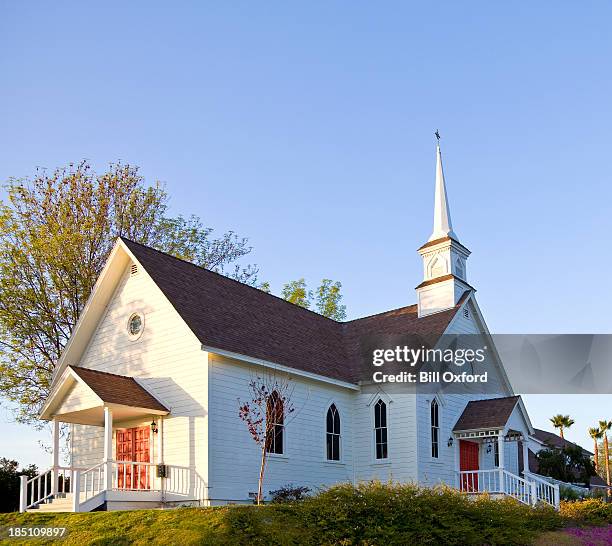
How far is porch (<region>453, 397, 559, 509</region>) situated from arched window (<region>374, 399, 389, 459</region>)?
9.32 feet

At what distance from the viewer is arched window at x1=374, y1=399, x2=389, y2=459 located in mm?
25484

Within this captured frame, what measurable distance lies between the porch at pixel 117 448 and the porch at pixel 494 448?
32.8ft

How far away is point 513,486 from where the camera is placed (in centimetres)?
2583

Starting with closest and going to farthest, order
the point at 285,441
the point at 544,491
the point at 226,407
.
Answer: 1. the point at 226,407
2. the point at 285,441
3. the point at 544,491

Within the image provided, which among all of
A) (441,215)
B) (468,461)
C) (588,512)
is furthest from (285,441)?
(441,215)

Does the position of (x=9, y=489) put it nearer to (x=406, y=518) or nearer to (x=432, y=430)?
(x=432, y=430)

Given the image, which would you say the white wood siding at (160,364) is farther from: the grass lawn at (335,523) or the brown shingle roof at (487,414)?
the brown shingle roof at (487,414)

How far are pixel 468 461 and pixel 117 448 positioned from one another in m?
12.5

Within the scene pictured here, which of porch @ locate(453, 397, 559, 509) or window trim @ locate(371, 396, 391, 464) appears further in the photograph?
Answer: window trim @ locate(371, 396, 391, 464)

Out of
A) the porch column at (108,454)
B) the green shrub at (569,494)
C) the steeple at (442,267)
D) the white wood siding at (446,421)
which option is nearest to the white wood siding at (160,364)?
the porch column at (108,454)

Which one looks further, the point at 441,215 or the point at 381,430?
the point at 441,215

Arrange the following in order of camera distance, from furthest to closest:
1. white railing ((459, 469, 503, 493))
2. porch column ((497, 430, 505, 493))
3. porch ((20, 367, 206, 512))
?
white railing ((459, 469, 503, 493)), porch column ((497, 430, 505, 493)), porch ((20, 367, 206, 512))

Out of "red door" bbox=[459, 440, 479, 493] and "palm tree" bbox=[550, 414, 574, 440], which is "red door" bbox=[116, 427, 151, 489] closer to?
"red door" bbox=[459, 440, 479, 493]

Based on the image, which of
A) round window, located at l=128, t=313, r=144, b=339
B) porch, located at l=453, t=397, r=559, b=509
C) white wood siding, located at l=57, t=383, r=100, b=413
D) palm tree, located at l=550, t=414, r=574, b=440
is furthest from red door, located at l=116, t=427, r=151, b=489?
palm tree, located at l=550, t=414, r=574, b=440
